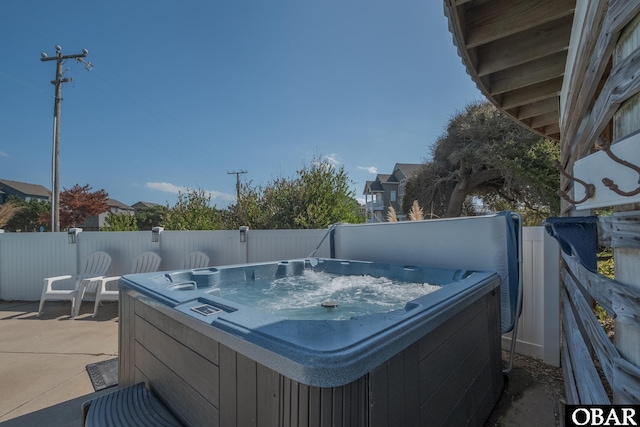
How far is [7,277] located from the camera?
5.38 m

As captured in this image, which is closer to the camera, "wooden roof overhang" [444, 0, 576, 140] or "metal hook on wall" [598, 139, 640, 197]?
"metal hook on wall" [598, 139, 640, 197]

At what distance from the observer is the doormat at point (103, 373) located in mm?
2412

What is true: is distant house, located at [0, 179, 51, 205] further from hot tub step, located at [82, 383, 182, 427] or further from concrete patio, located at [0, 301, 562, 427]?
hot tub step, located at [82, 383, 182, 427]

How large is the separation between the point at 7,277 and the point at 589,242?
7.84 metres

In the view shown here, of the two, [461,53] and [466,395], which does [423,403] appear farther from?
[461,53]

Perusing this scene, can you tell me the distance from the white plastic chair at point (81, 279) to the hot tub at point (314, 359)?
288 cm

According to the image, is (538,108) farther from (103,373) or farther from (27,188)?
(27,188)

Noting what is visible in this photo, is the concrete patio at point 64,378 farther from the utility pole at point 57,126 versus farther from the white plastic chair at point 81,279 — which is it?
the utility pole at point 57,126

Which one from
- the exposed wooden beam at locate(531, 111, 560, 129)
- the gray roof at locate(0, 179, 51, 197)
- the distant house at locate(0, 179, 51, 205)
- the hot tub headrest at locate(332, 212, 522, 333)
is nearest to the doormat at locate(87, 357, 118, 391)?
the hot tub headrest at locate(332, 212, 522, 333)

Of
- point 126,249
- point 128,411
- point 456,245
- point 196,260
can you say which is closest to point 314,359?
point 128,411

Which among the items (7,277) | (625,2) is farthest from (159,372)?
(7,277)

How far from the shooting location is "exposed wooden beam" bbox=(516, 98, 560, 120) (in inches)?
126

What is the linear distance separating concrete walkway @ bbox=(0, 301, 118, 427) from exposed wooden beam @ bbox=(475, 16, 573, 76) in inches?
151

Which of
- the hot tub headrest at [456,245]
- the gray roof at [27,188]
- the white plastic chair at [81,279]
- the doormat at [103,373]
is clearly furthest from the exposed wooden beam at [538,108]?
the gray roof at [27,188]
